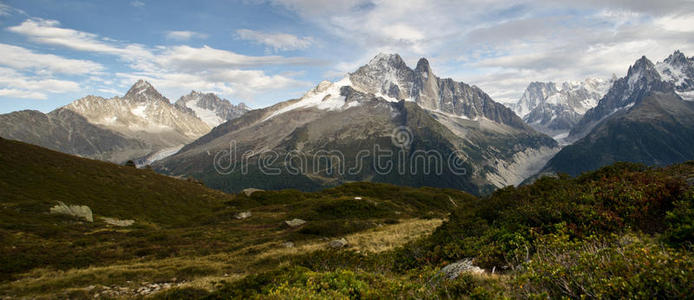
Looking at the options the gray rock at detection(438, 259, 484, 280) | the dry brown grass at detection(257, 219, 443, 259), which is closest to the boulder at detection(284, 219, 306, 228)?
the dry brown grass at detection(257, 219, 443, 259)

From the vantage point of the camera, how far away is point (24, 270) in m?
22.5

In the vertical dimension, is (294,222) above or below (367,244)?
below

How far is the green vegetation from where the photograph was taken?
828 cm

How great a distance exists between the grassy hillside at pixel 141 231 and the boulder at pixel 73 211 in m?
0.72

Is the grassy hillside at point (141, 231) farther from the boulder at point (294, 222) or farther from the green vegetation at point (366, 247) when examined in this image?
the boulder at point (294, 222)

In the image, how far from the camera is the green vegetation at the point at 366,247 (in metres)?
8.28

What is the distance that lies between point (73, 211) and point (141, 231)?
33.2 feet

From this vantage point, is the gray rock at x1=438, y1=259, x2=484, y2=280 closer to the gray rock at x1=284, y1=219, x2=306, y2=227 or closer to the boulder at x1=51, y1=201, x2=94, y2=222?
the gray rock at x1=284, y1=219, x2=306, y2=227

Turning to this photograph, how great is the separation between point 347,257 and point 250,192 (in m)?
61.0

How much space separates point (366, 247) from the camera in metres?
27.0

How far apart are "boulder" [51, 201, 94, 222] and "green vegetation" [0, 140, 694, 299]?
2.57 feet

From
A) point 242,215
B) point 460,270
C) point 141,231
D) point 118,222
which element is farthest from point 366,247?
point 118,222

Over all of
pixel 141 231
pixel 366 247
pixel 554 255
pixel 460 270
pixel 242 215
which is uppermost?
pixel 554 255

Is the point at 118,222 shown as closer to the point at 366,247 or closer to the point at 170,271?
the point at 170,271
